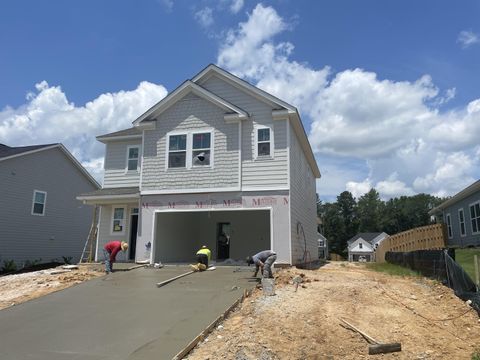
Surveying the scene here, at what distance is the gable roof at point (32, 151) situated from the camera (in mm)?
24578

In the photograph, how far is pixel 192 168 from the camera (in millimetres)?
18312

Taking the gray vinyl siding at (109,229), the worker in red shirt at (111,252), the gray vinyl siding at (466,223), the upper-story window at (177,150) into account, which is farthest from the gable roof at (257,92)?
the gray vinyl siding at (466,223)

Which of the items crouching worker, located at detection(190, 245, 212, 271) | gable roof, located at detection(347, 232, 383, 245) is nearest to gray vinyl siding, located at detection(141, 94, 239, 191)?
crouching worker, located at detection(190, 245, 212, 271)

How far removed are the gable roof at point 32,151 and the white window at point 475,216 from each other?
25786 mm

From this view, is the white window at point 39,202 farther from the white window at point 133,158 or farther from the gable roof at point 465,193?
the gable roof at point 465,193

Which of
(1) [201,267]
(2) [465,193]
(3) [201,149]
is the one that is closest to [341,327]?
(1) [201,267]

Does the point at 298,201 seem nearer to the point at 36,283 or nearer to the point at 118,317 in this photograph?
the point at 36,283

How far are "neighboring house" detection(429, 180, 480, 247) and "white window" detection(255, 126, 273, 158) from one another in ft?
42.9

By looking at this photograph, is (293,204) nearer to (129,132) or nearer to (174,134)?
(174,134)

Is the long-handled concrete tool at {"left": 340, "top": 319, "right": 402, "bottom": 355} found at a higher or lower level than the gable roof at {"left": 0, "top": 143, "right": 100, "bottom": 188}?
lower

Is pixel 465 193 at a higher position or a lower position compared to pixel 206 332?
higher

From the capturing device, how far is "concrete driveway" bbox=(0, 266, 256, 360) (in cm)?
788

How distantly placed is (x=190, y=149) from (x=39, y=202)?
1329 cm

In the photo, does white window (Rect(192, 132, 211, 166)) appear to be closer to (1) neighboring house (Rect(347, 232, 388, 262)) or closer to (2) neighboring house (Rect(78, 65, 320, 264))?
(2) neighboring house (Rect(78, 65, 320, 264))
